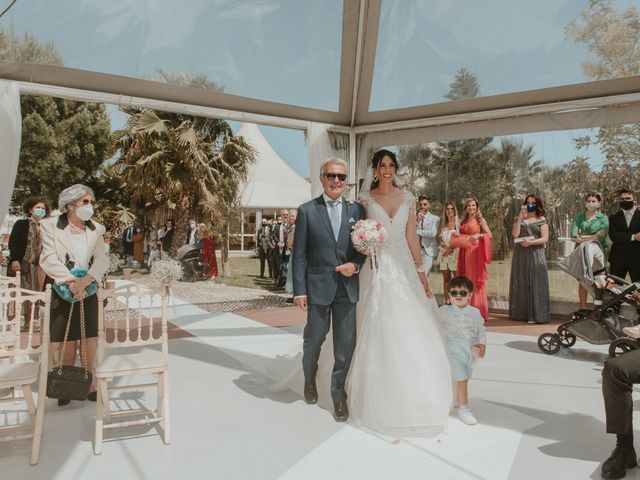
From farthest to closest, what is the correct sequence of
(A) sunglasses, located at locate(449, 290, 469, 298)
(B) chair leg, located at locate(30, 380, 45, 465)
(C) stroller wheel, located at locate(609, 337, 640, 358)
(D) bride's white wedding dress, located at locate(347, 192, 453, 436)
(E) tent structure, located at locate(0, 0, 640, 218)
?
(E) tent structure, located at locate(0, 0, 640, 218) < (C) stroller wheel, located at locate(609, 337, 640, 358) < (A) sunglasses, located at locate(449, 290, 469, 298) < (D) bride's white wedding dress, located at locate(347, 192, 453, 436) < (B) chair leg, located at locate(30, 380, 45, 465)

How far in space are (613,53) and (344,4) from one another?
11.1ft

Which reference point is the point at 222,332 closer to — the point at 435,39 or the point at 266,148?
the point at 435,39

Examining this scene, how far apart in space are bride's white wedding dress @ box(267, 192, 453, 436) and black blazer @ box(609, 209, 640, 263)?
4446 millimetres

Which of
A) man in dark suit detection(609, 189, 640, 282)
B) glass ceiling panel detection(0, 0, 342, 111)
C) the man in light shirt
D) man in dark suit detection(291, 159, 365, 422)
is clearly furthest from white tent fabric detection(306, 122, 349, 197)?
man in dark suit detection(609, 189, 640, 282)

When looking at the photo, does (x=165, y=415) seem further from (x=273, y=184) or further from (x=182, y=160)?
(x=273, y=184)

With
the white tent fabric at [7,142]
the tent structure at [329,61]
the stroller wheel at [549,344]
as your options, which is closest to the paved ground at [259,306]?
the stroller wheel at [549,344]

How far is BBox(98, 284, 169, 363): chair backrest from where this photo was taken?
11.6ft

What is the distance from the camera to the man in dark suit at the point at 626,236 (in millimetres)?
6983

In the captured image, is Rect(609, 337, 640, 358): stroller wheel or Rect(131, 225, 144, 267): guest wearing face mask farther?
Rect(131, 225, 144, 267): guest wearing face mask

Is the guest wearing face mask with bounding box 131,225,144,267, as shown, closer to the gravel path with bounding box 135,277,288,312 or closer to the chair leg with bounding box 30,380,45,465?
the gravel path with bounding box 135,277,288,312

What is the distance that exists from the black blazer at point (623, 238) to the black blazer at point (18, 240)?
792 centimetres

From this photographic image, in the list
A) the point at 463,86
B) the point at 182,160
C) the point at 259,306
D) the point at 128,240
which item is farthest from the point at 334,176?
the point at 128,240

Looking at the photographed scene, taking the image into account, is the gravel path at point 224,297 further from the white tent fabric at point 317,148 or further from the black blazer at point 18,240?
the black blazer at point 18,240

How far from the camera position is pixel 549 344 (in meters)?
5.81
